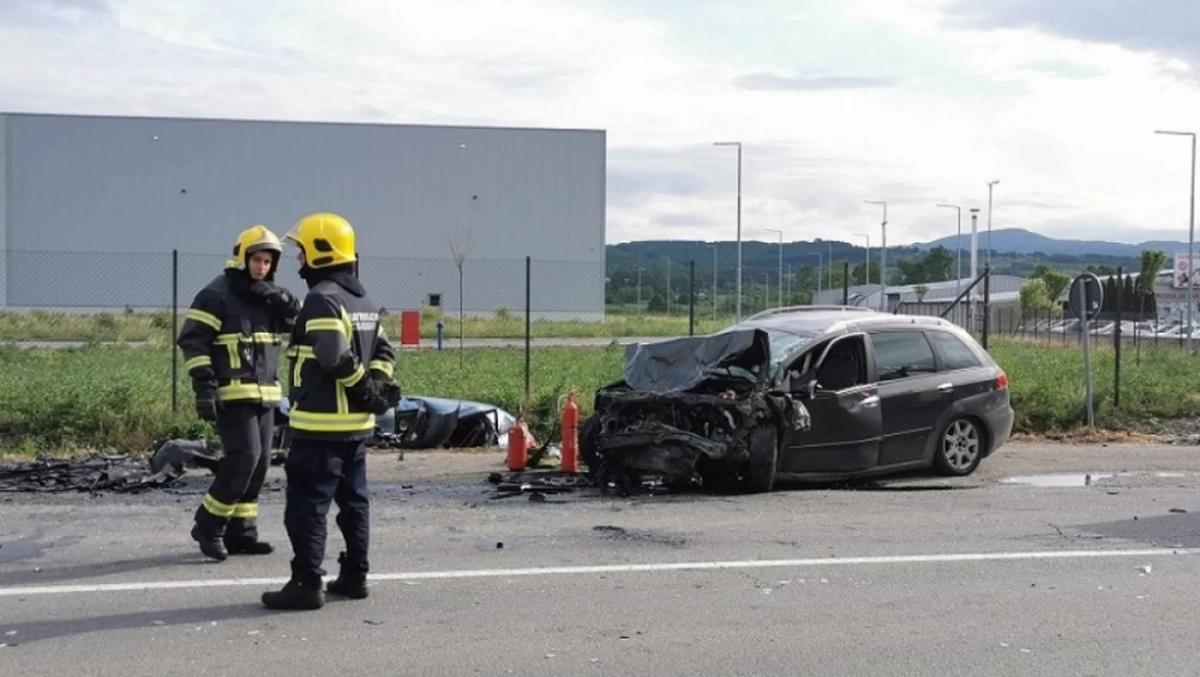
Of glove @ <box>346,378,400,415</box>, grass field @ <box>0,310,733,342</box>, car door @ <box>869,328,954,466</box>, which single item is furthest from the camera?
grass field @ <box>0,310,733,342</box>

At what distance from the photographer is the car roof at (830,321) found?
1109cm

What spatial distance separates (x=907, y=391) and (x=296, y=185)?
48281 mm

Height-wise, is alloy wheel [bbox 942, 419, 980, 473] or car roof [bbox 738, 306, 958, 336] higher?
car roof [bbox 738, 306, 958, 336]

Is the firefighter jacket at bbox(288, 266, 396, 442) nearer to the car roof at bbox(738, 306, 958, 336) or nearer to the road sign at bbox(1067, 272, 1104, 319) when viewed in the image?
the car roof at bbox(738, 306, 958, 336)

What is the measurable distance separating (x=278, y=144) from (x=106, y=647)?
5262 cm

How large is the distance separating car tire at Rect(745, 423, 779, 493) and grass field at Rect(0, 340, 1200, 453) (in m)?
4.63

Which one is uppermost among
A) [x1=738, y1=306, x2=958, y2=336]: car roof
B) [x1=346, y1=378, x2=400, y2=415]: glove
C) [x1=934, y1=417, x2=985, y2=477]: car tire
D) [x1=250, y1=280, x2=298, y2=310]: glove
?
[x1=250, y1=280, x2=298, y2=310]: glove

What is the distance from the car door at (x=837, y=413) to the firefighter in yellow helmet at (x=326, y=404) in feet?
15.3

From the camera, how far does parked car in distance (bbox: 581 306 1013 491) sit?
1057 cm

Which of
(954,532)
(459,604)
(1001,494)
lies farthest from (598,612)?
(1001,494)

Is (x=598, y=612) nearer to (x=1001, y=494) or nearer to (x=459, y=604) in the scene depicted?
(x=459, y=604)

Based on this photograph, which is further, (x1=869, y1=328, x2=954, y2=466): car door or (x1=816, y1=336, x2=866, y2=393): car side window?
(x1=869, y1=328, x2=954, y2=466): car door

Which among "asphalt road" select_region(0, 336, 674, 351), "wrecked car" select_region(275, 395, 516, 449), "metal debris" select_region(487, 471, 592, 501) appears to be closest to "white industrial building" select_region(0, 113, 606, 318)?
"asphalt road" select_region(0, 336, 674, 351)

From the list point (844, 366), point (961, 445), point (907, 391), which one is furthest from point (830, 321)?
point (961, 445)
